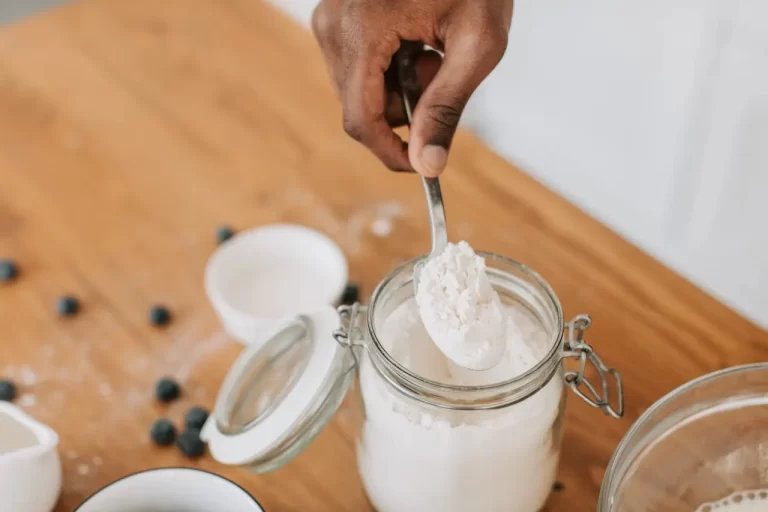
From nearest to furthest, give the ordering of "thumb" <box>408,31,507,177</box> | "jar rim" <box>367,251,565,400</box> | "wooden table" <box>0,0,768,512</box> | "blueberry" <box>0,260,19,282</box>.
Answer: "jar rim" <box>367,251,565,400</box>, "thumb" <box>408,31,507,177</box>, "wooden table" <box>0,0,768,512</box>, "blueberry" <box>0,260,19,282</box>

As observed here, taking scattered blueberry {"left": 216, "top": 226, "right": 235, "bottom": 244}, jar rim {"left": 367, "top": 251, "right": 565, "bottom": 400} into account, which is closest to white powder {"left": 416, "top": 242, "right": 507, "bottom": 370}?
jar rim {"left": 367, "top": 251, "right": 565, "bottom": 400}

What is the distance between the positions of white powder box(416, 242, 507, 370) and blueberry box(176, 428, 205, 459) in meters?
0.25

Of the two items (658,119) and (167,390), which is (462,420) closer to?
(167,390)

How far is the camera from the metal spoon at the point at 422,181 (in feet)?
1.86

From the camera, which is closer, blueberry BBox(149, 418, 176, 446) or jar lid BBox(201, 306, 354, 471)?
jar lid BBox(201, 306, 354, 471)

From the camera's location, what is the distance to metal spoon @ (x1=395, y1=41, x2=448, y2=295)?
22.3 inches

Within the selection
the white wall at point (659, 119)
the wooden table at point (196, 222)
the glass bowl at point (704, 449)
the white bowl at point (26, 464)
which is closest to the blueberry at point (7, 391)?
the wooden table at point (196, 222)

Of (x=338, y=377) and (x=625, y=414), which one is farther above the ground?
(x=338, y=377)

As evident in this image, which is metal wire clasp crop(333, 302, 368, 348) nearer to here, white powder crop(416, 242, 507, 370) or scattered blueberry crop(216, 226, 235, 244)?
white powder crop(416, 242, 507, 370)

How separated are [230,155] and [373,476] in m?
0.48

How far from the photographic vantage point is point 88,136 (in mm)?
958

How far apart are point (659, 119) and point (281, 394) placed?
0.63 metres

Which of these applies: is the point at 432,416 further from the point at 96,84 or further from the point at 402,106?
the point at 96,84

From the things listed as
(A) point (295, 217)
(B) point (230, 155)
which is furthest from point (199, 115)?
(A) point (295, 217)
